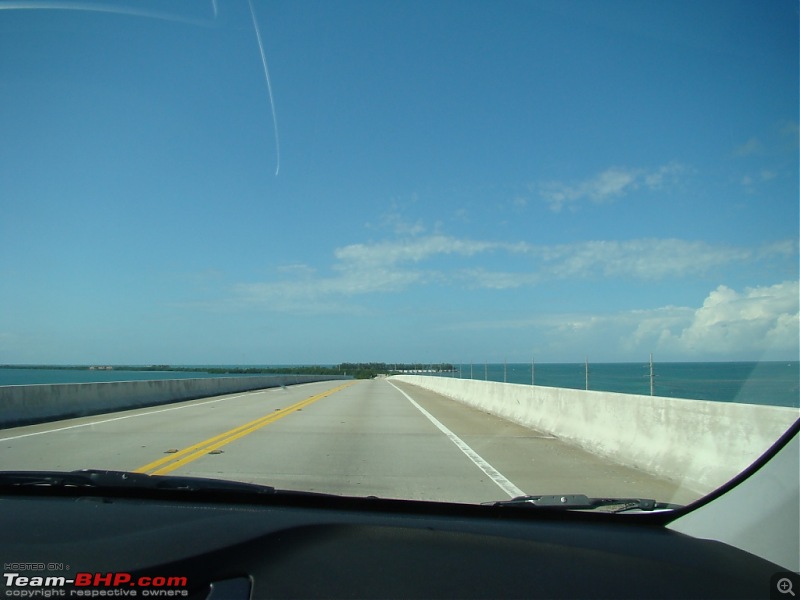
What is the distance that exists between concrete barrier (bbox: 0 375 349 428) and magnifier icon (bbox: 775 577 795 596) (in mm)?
17245

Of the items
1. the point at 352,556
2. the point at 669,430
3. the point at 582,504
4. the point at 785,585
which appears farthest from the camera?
the point at 669,430

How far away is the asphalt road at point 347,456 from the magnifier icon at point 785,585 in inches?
137

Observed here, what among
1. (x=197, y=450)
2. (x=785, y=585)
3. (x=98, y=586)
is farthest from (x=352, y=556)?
(x=197, y=450)

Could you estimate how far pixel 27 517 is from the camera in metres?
4.25

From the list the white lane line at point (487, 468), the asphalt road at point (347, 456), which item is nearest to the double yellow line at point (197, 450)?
the asphalt road at point (347, 456)

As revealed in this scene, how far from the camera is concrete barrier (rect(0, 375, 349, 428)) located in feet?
55.8

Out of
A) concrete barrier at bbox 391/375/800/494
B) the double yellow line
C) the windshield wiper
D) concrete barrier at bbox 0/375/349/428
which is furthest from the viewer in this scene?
concrete barrier at bbox 0/375/349/428

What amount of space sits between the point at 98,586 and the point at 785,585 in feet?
11.6

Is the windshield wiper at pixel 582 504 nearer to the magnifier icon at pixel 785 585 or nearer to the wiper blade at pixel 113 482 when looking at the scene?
the magnifier icon at pixel 785 585

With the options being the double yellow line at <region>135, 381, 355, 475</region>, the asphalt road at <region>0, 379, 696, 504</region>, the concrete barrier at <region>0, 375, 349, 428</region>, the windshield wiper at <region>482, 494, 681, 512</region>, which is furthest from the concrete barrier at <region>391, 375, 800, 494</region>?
the concrete barrier at <region>0, 375, 349, 428</region>

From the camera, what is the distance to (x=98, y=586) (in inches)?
128

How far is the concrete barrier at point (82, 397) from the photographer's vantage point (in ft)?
55.8

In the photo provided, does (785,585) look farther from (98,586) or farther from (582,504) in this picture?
(98,586)

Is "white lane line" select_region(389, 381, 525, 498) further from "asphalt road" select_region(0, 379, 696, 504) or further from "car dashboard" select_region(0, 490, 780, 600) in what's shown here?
"car dashboard" select_region(0, 490, 780, 600)
